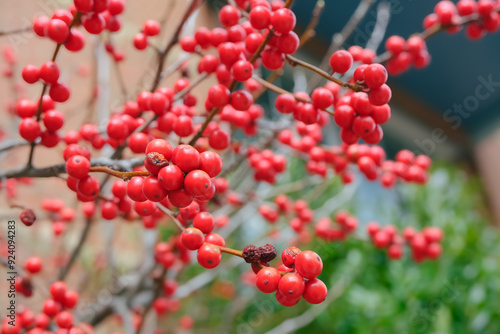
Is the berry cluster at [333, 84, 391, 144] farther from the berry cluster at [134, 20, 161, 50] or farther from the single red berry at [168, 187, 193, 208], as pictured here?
the berry cluster at [134, 20, 161, 50]

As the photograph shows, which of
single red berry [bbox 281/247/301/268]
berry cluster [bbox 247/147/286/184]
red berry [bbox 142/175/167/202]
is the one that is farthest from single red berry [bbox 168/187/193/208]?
berry cluster [bbox 247/147/286/184]

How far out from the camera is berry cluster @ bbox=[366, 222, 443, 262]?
1.03 m

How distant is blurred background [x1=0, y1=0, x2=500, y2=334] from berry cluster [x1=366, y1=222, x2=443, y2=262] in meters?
0.09

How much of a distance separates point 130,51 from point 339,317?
1.42m

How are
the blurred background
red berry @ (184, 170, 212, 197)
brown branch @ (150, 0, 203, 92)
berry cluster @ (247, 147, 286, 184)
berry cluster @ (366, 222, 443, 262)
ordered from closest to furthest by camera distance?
red berry @ (184, 170, 212, 197)
brown branch @ (150, 0, 203, 92)
berry cluster @ (247, 147, 286, 184)
berry cluster @ (366, 222, 443, 262)
the blurred background

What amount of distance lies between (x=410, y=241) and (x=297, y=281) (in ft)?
2.63

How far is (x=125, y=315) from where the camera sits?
0.82m

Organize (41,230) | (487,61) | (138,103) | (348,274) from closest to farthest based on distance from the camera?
(138,103), (41,230), (348,274), (487,61)

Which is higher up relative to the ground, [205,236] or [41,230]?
[205,236]

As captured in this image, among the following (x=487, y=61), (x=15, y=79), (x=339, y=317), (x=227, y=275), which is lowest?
(x=227, y=275)

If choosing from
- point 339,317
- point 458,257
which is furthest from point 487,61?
point 339,317

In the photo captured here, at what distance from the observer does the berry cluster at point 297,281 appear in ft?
1.16

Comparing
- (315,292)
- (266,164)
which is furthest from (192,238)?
(266,164)

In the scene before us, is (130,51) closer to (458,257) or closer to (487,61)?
(458,257)
